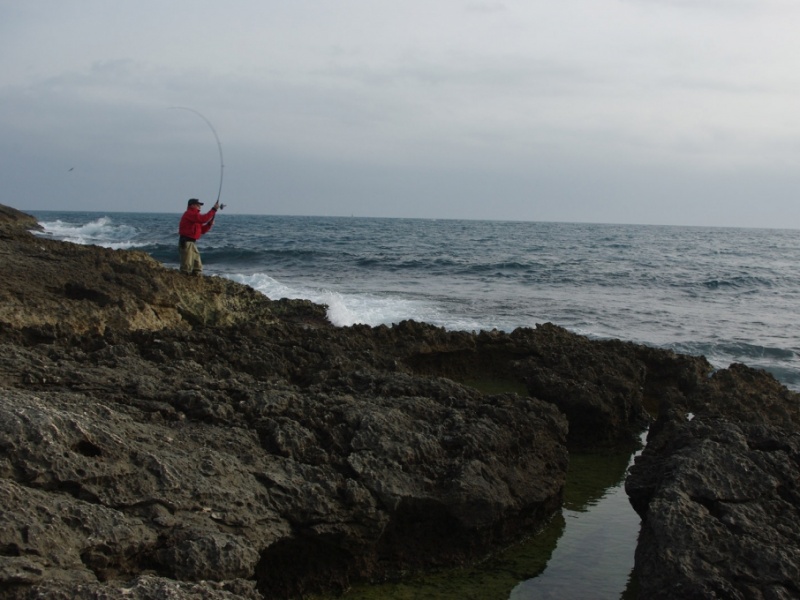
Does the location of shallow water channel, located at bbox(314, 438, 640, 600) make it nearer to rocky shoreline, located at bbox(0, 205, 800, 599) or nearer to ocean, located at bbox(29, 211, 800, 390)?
rocky shoreline, located at bbox(0, 205, 800, 599)

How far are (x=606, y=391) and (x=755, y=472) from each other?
9.37 ft

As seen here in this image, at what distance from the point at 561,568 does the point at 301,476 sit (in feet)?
6.18

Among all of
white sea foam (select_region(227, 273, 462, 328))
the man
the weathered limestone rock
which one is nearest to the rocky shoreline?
the weathered limestone rock

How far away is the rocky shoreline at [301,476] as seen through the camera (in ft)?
10.5

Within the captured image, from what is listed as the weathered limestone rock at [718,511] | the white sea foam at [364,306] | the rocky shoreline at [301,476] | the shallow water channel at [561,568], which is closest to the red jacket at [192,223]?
the white sea foam at [364,306]

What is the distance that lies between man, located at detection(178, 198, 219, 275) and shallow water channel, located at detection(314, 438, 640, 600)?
25.6 feet

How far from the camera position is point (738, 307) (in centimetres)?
2034

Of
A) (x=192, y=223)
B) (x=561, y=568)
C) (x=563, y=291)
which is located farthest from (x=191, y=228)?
(x=563, y=291)

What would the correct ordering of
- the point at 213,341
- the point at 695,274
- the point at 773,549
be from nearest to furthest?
1. the point at 773,549
2. the point at 213,341
3. the point at 695,274

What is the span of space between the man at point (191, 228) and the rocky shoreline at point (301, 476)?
16.3 ft

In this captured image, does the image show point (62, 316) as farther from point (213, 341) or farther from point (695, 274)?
point (695, 274)

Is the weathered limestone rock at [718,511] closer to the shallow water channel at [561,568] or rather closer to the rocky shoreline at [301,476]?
the rocky shoreline at [301,476]

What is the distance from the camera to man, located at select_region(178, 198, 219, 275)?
11842mm

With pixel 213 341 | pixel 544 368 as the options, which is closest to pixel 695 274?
pixel 544 368
